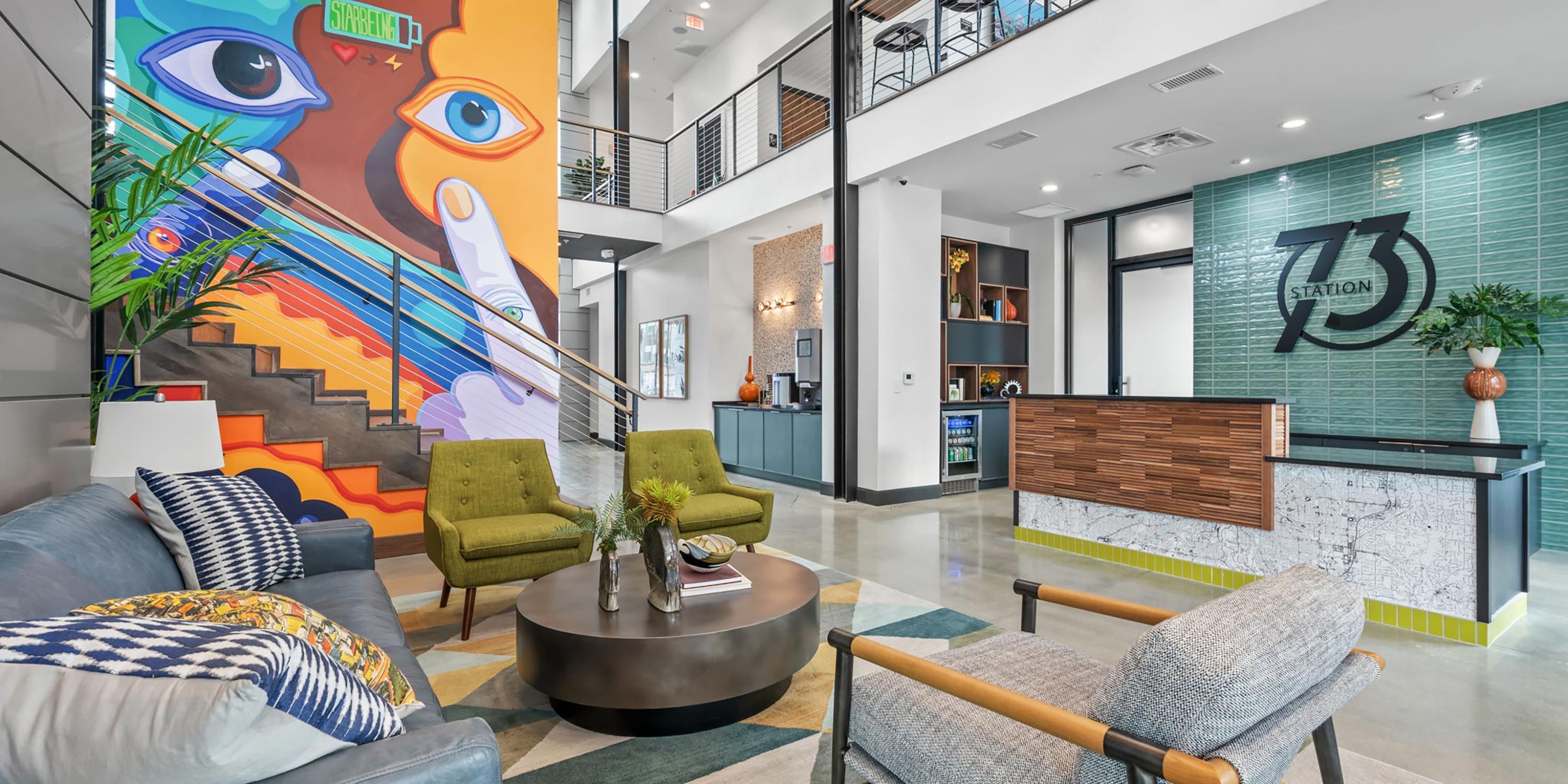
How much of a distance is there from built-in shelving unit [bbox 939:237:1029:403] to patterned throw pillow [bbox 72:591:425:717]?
257 inches

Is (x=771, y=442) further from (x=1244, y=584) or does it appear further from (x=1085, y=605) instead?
(x=1085, y=605)

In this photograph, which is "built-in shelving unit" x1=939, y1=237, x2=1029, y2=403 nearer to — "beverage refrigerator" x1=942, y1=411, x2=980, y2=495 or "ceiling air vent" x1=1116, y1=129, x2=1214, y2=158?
"beverage refrigerator" x1=942, y1=411, x2=980, y2=495

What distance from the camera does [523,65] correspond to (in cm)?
582

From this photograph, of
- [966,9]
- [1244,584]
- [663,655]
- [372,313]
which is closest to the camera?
[663,655]

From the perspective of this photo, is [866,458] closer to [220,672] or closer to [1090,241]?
[1090,241]

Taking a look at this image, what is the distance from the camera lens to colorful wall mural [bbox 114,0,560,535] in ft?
15.3

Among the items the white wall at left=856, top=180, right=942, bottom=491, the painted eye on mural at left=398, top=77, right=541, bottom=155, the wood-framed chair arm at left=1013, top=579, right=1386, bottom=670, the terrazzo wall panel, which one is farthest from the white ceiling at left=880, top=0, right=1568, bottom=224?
the wood-framed chair arm at left=1013, top=579, right=1386, bottom=670

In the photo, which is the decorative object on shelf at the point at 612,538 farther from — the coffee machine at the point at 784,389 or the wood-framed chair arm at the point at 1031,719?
the coffee machine at the point at 784,389

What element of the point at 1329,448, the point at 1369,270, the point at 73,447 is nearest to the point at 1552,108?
the point at 1369,270

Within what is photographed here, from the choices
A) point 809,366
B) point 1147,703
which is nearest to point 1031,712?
point 1147,703

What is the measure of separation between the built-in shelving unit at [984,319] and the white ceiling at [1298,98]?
1210mm

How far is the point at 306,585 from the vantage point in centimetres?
254

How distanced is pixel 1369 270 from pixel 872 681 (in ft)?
19.7

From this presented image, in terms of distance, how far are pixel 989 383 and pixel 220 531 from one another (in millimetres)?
7200
